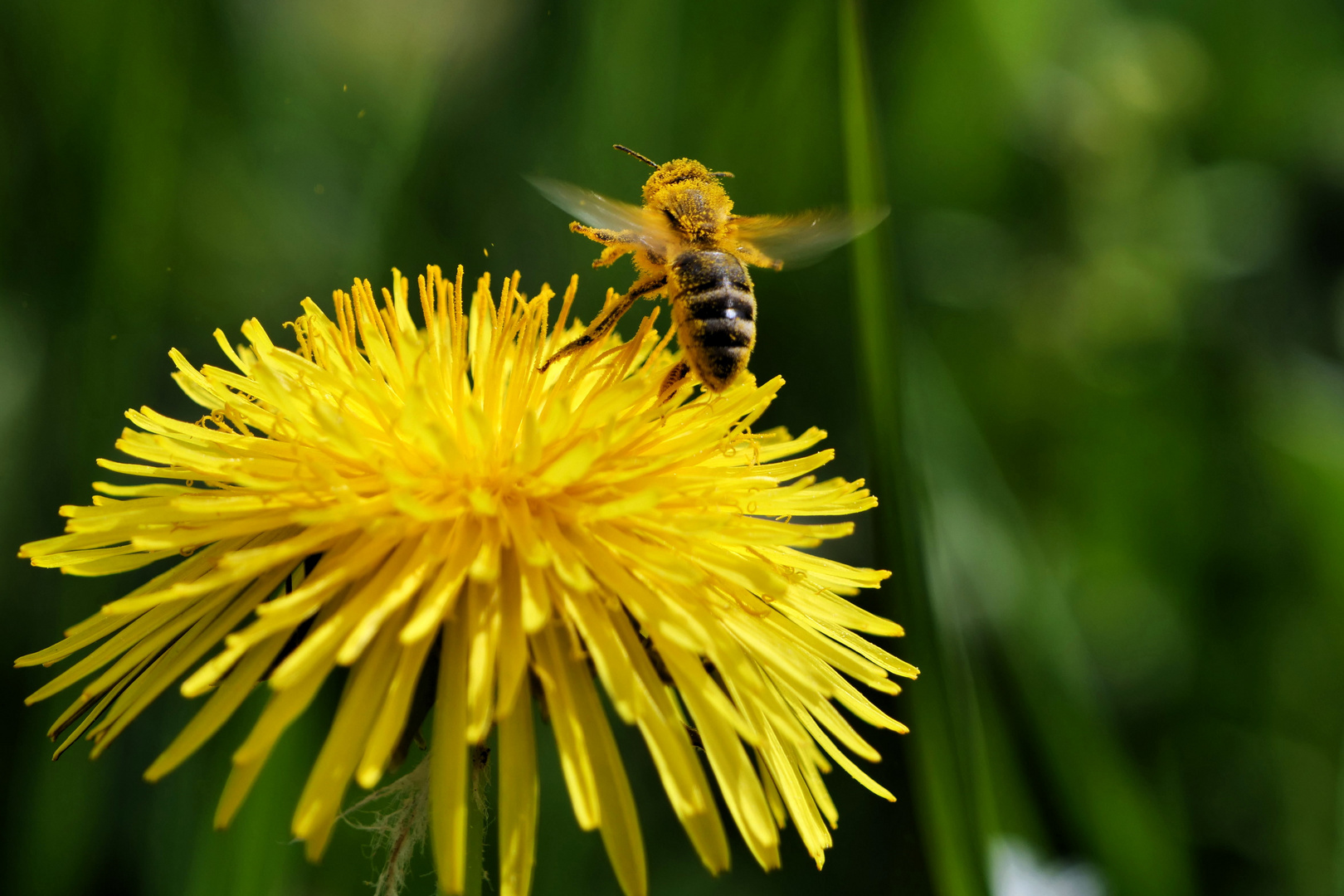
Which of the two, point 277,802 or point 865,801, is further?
point 865,801

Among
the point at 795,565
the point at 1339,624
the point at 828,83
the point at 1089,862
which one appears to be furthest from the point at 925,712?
the point at 828,83

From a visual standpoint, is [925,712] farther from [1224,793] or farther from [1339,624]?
[1339,624]

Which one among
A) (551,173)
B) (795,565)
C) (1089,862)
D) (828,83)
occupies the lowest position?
(1089,862)

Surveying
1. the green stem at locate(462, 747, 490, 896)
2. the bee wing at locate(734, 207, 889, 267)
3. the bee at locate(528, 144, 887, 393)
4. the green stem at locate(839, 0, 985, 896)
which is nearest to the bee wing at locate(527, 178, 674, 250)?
the bee at locate(528, 144, 887, 393)

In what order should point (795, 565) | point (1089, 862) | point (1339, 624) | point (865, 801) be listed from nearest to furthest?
point (795, 565), point (1089, 862), point (865, 801), point (1339, 624)

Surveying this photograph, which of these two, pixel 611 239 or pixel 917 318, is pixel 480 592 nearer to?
pixel 611 239
